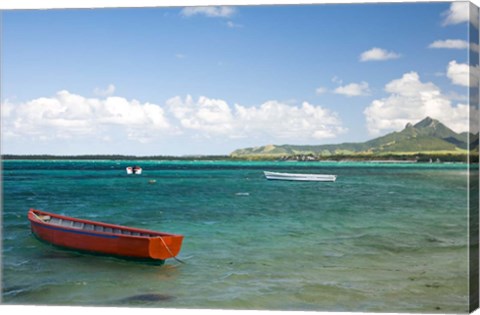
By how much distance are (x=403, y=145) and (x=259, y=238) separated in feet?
6.96

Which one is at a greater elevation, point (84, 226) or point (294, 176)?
point (294, 176)

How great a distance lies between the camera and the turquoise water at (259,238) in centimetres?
776

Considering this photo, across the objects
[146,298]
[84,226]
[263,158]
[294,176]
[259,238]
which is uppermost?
[263,158]

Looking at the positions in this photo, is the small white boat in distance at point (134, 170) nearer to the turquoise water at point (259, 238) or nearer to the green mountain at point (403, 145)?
the turquoise water at point (259, 238)

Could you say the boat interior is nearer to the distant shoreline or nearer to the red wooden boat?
the red wooden boat

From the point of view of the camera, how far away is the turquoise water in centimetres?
776

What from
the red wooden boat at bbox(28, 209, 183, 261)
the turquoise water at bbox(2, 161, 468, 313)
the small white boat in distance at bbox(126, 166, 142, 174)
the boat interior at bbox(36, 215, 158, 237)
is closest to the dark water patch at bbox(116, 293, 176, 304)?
the turquoise water at bbox(2, 161, 468, 313)

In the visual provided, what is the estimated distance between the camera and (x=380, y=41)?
26.4 ft

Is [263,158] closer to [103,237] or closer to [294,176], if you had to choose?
[294,176]

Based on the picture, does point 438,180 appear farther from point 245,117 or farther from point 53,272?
point 53,272

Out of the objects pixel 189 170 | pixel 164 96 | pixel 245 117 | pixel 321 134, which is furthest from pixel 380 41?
pixel 189 170

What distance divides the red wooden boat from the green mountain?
57.1 inches

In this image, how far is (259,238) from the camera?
8953 mm

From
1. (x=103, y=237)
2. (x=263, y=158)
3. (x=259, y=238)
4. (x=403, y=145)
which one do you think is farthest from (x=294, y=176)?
(x=103, y=237)
